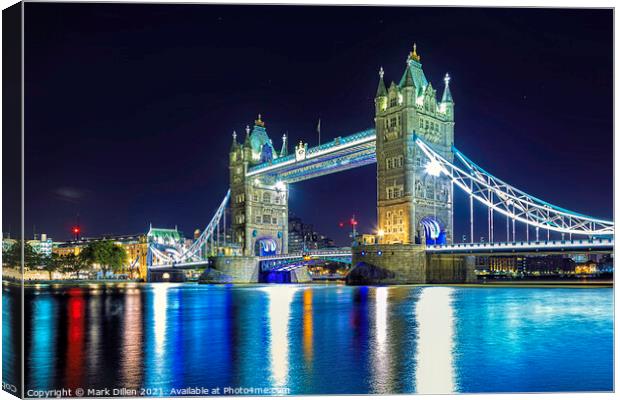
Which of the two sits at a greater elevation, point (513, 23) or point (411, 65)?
point (411, 65)

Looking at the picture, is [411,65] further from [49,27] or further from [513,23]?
[49,27]

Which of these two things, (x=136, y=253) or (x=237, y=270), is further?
(x=136, y=253)

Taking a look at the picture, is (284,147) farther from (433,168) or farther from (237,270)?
(433,168)

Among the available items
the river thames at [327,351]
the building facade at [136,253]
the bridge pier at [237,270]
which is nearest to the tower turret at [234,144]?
the bridge pier at [237,270]

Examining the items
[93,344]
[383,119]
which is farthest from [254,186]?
[93,344]

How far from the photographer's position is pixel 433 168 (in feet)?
160

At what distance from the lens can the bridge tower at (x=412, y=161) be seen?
48000 mm

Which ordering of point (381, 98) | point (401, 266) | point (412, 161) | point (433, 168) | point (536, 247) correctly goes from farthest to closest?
point (381, 98)
point (433, 168)
point (412, 161)
point (401, 266)
point (536, 247)

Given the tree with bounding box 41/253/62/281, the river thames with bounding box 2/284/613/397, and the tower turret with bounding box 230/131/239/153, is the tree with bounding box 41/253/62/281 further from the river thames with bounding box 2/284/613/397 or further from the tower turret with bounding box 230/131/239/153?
the river thames with bounding box 2/284/613/397

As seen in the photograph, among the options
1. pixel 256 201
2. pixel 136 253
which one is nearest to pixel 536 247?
pixel 256 201

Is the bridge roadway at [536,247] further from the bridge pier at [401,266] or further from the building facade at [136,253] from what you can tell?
the building facade at [136,253]

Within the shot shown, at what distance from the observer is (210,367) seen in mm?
12586

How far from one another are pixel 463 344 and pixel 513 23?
727cm

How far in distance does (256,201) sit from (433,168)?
29976mm
